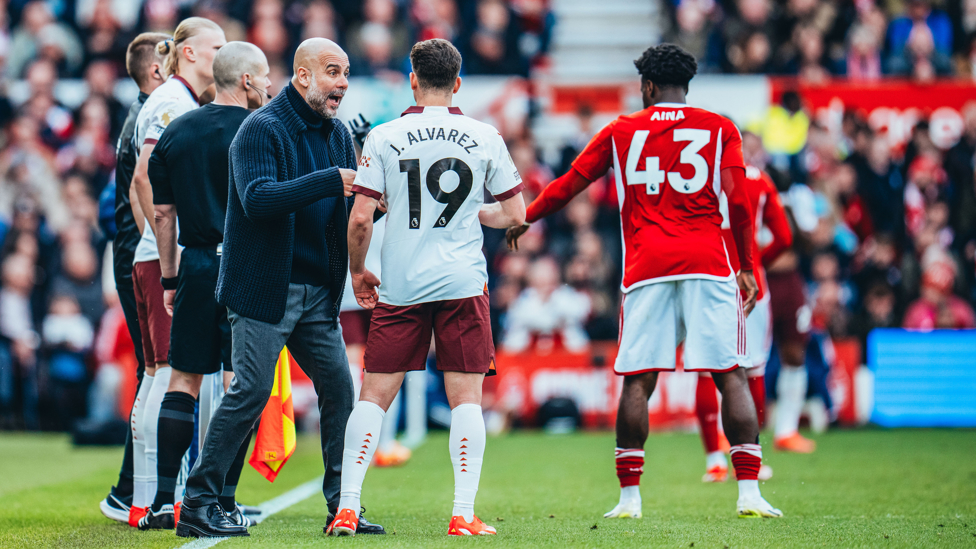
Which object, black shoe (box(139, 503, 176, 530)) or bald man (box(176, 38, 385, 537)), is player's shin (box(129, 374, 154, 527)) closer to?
black shoe (box(139, 503, 176, 530))

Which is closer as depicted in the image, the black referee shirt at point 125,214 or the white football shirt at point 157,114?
the white football shirt at point 157,114

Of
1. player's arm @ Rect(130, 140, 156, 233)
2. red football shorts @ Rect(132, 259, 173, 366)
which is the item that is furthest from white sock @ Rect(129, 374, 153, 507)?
player's arm @ Rect(130, 140, 156, 233)

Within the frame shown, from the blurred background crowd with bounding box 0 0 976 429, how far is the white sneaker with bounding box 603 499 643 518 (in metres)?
4.42

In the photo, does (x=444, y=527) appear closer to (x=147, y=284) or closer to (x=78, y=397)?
→ (x=147, y=284)

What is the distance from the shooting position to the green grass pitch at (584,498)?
4.65 m

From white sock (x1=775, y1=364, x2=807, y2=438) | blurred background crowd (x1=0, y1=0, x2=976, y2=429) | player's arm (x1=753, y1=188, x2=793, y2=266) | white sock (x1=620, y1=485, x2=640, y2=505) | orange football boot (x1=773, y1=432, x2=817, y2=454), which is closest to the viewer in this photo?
white sock (x1=620, y1=485, x2=640, y2=505)

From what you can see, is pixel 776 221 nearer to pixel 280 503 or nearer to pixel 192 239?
pixel 280 503

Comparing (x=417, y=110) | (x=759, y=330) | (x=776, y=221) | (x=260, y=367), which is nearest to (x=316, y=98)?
(x=417, y=110)

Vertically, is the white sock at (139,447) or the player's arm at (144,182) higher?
the player's arm at (144,182)

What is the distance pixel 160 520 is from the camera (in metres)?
5.17

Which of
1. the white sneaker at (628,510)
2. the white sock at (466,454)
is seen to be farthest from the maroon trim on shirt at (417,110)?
the white sneaker at (628,510)

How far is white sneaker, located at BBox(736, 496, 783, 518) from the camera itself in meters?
5.42

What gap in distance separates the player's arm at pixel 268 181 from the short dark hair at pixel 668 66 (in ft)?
5.83

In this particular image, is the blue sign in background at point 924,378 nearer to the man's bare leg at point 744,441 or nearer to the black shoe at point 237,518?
the man's bare leg at point 744,441
